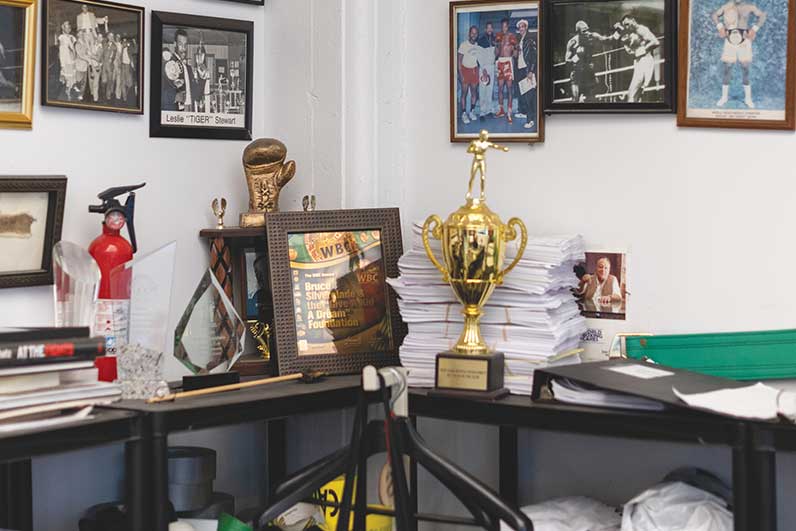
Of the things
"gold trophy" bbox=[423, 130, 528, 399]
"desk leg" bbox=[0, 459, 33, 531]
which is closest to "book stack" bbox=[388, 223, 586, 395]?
"gold trophy" bbox=[423, 130, 528, 399]

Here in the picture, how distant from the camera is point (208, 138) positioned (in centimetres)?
279

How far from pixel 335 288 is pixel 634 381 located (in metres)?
0.77

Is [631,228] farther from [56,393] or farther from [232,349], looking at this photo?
[56,393]

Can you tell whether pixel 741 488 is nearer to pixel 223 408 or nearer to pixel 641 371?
pixel 641 371

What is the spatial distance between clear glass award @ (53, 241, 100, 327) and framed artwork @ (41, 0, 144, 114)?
35 centimetres

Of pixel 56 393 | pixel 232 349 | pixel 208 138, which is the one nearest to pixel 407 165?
pixel 208 138

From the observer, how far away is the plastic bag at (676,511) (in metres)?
2.18

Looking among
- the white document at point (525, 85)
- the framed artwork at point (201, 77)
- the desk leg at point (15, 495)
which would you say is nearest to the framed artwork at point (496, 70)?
the white document at point (525, 85)

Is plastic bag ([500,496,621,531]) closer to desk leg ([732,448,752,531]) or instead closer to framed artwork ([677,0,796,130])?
desk leg ([732,448,752,531])

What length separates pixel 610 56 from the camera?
2.57 metres

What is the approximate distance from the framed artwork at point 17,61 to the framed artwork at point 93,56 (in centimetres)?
4

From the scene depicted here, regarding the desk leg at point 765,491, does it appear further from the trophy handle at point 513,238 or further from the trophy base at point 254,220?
the trophy base at point 254,220

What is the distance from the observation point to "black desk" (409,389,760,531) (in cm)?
202

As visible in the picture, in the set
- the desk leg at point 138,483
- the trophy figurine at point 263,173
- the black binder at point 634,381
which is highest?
the trophy figurine at point 263,173
